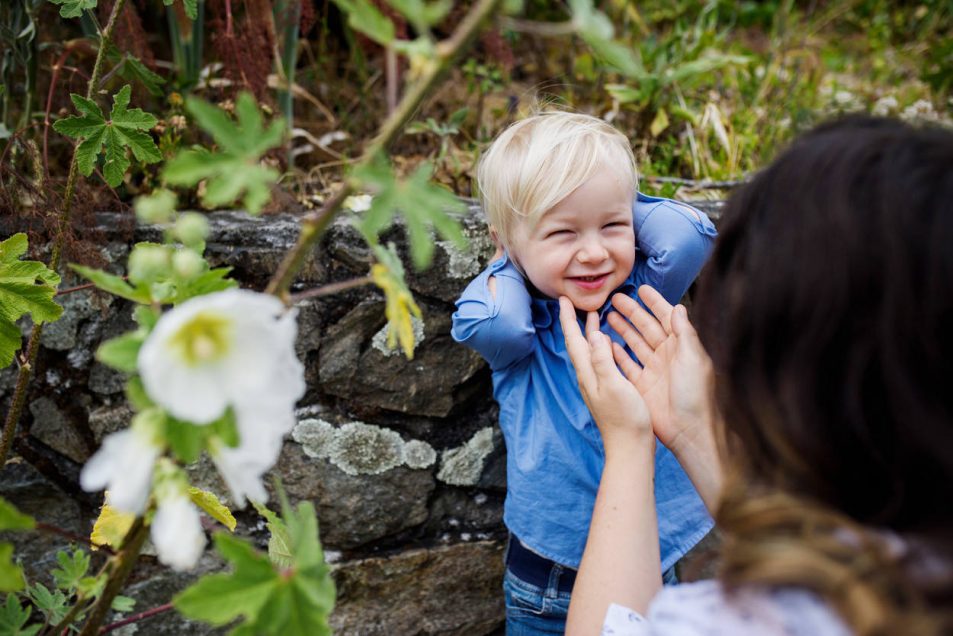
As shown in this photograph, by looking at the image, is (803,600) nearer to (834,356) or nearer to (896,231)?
(834,356)

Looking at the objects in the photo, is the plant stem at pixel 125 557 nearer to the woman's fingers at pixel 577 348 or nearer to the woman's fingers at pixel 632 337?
the woman's fingers at pixel 577 348

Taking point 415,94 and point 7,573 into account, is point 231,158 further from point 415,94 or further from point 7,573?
point 7,573

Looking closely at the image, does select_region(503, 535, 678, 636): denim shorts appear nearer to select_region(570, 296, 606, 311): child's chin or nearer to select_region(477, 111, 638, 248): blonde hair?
select_region(570, 296, 606, 311): child's chin

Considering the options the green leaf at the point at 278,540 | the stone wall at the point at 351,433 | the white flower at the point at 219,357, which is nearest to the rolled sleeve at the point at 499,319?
the stone wall at the point at 351,433

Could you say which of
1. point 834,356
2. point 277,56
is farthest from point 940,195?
point 277,56

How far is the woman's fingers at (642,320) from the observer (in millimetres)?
1424

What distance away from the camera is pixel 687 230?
152cm

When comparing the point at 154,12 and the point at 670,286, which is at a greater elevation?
the point at 154,12

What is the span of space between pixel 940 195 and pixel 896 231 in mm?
56

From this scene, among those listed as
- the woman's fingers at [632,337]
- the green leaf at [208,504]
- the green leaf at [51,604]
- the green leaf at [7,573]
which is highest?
the green leaf at [7,573]

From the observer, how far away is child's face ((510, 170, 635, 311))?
1.43 m

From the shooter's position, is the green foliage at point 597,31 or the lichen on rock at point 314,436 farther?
the lichen on rock at point 314,436

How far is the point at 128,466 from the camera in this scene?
646mm

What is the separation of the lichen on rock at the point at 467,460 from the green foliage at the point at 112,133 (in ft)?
3.03
